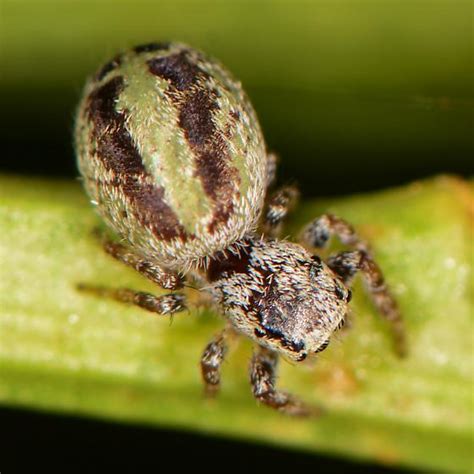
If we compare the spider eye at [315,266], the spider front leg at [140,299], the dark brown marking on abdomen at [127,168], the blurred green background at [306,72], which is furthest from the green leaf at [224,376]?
the blurred green background at [306,72]

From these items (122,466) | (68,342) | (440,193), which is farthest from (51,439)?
(440,193)

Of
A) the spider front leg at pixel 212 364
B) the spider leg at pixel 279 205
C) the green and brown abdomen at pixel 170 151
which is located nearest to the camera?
the green and brown abdomen at pixel 170 151

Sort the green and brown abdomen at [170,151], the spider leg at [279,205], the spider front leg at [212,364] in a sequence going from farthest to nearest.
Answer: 1. the spider leg at [279,205]
2. the spider front leg at [212,364]
3. the green and brown abdomen at [170,151]

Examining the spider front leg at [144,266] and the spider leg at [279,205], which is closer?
the spider front leg at [144,266]

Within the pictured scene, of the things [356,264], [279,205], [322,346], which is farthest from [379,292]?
[279,205]

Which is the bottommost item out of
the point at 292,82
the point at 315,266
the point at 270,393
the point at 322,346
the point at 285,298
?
the point at 270,393

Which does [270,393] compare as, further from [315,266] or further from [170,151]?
[170,151]

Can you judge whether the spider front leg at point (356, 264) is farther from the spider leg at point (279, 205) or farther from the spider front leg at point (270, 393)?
the spider front leg at point (270, 393)
